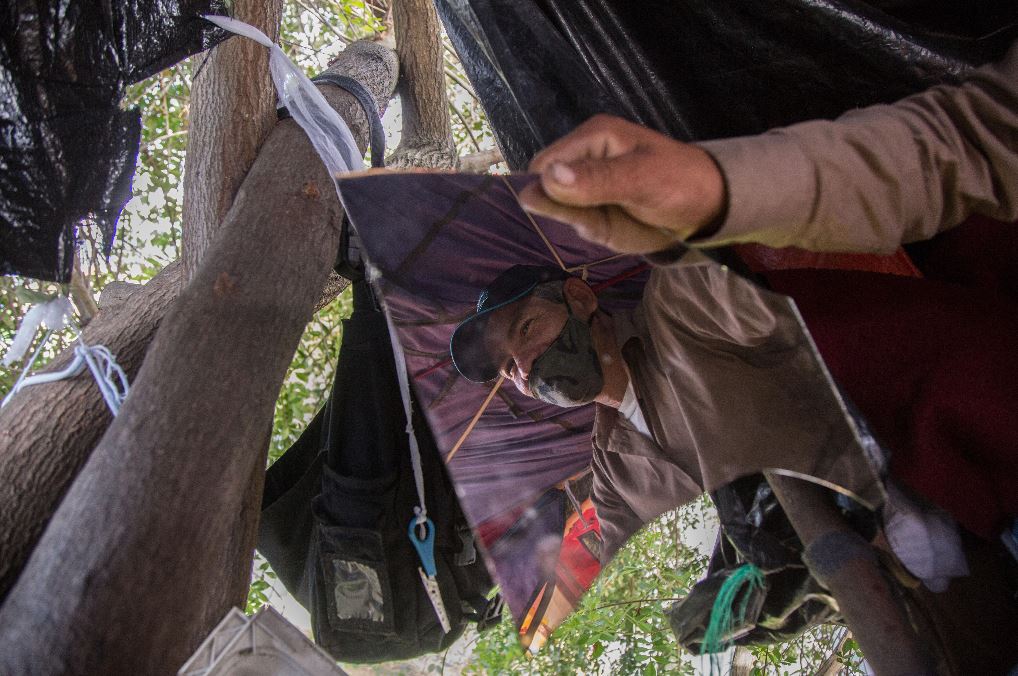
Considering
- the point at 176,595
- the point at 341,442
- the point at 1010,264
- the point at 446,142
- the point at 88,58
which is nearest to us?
the point at 176,595

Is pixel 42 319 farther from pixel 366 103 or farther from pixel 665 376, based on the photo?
pixel 665 376

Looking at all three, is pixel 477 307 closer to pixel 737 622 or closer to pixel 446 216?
pixel 446 216

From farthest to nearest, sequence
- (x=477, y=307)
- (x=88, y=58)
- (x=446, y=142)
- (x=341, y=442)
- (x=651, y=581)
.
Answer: (x=651, y=581), (x=446, y=142), (x=341, y=442), (x=477, y=307), (x=88, y=58)

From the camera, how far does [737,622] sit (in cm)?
161

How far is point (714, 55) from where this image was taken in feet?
4.74

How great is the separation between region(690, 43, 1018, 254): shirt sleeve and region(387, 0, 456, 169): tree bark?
246cm

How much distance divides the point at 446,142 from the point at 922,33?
227cm

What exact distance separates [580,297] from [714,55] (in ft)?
2.15

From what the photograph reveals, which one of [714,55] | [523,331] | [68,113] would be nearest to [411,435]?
[523,331]

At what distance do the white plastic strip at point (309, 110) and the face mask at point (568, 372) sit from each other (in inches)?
27.0

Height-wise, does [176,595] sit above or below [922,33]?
below

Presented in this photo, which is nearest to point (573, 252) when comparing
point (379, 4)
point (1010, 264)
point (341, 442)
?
point (341, 442)

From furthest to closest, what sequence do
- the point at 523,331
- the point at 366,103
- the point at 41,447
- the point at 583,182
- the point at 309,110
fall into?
1. the point at 366,103
2. the point at 309,110
3. the point at 523,331
4. the point at 41,447
5. the point at 583,182

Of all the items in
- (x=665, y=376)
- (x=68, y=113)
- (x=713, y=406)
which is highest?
(x=68, y=113)
